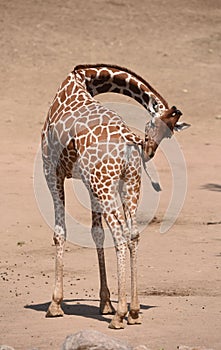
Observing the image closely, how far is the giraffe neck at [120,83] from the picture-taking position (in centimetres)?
973

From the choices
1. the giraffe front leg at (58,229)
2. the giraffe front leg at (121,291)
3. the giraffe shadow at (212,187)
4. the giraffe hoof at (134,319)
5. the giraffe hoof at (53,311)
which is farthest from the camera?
the giraffe shadow at (212,187)

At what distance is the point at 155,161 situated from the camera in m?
17.8

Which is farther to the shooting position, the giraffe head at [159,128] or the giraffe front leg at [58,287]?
the giraffe front leg at [58,287]

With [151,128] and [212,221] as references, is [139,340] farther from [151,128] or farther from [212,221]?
[212,221]

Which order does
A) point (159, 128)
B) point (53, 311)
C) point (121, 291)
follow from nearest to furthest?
point (121, 291)
point (159, 128)
point (53, 311)

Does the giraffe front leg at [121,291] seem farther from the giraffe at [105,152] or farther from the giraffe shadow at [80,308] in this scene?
the giraffe shadow at [80,308]

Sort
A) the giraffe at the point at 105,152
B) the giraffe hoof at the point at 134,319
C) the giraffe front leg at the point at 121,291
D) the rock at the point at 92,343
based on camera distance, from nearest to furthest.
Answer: the rock at the point at 92,343
the giraffe front leg at the point at 121,291
the giraffe at the point at 105,152
the giraffe hoof at the point at 134,319

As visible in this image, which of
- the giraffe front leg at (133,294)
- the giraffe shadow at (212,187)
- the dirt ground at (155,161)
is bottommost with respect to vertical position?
the giraffe shadow at (212,187)

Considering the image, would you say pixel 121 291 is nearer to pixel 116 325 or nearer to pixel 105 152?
pixel 116 325

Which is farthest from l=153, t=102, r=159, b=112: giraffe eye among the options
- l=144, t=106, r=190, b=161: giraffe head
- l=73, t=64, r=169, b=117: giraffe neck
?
l=144, t=106, r=190, b=161: giraffe head

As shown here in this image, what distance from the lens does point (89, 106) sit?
9.84 meters

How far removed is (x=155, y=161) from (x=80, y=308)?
7.99 m

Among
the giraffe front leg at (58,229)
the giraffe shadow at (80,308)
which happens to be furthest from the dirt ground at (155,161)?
the giraffe front leg at (58,229)

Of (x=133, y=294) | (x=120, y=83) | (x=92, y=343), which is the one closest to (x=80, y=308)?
(x=133, y=294)
